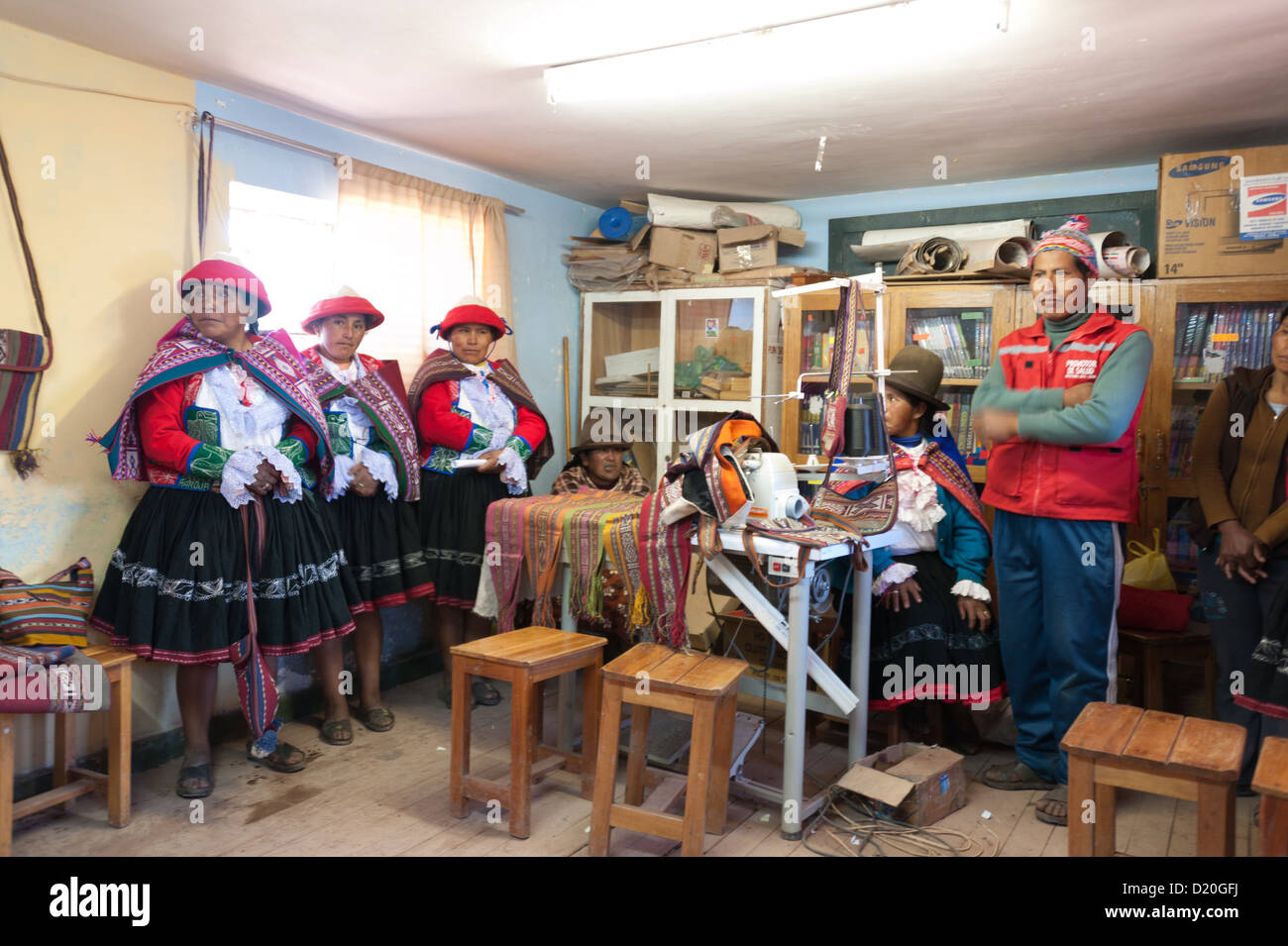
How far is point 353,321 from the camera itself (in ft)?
12.2

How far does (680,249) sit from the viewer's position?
16.3 feet

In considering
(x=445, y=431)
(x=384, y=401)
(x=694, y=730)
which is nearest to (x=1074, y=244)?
(x=694, y=730)

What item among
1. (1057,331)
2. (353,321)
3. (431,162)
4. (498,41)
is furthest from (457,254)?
(1057,331)

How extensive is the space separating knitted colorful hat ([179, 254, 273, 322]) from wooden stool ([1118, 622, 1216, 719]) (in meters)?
3.49

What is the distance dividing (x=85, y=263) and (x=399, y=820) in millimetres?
2128

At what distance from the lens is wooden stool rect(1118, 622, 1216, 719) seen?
11.5ft

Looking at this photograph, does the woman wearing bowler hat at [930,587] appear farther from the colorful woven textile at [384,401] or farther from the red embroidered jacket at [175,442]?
the red embroidered jacket at [175,442]

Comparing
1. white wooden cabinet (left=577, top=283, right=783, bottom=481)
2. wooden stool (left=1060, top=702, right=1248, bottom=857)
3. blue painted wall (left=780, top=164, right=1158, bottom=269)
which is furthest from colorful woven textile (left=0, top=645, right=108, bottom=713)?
blue painted wall (left=780, top=164, right=1158, bottom=269)

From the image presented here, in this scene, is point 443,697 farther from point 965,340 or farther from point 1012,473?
point 965,340

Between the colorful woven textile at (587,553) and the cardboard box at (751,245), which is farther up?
the cardboard box at (751,245)

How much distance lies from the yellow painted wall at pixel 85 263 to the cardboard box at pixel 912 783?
97.3 inches

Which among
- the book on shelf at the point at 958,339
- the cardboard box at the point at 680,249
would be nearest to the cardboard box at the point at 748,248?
the cardboard box at the point at 680,249

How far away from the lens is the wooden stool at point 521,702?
9.02 feet

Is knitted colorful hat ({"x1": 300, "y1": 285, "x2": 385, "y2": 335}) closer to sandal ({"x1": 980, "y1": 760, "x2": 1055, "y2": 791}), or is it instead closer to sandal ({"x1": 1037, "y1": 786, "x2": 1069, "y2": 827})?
sandal ({"x1": 980, "y1": 760, "x2": 1055, "y2": 791})
